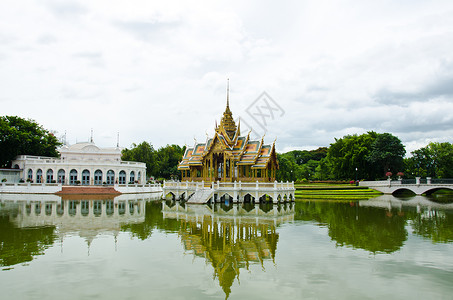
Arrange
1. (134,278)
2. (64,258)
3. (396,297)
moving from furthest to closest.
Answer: (64,258), (134,278), (396,297)

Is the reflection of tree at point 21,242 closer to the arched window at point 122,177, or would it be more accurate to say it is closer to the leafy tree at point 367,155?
the arched window at point 122,177

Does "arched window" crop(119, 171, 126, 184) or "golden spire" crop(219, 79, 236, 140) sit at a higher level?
"golden spire" crop(219, 79, 236, 140)

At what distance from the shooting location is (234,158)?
33375 mm

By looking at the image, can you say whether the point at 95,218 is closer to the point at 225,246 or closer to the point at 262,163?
the point at 225,246

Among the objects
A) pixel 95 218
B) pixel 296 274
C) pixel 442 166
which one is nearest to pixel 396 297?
pixel 296 274

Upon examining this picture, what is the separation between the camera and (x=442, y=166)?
174ft

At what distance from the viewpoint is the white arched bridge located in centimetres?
4190

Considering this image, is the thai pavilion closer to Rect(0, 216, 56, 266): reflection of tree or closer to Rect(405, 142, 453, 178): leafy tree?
Rect(0, 216, 56, 266): reflection of tree

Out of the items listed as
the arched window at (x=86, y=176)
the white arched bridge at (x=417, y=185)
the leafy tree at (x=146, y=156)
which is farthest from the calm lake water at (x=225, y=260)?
the leafy tree at (x=146, y=156)

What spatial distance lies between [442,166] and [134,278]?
56.4 m

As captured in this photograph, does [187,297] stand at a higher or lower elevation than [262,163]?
→ lower

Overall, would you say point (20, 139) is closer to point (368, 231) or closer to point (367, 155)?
point (368, 231)

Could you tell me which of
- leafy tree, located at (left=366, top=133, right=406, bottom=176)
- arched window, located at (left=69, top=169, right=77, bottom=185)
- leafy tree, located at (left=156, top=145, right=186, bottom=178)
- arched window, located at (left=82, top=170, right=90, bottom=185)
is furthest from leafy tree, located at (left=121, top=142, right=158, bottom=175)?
leafy tree, located at (left=366, top=133, right=406, bottom=176)

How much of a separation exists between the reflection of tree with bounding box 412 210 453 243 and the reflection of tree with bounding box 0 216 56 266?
50.2 feet
